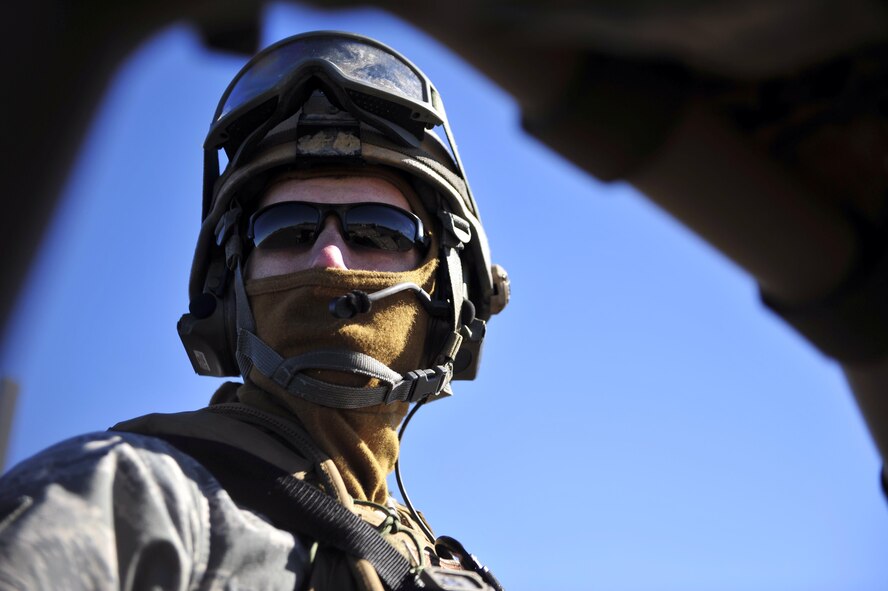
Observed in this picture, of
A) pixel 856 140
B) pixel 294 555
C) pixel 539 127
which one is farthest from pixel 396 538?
pixel 539 127

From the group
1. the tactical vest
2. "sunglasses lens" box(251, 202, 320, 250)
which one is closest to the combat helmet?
"sunglasses lens" box(251, 202, 320, 250)

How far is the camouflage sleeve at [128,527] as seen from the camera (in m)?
2.18

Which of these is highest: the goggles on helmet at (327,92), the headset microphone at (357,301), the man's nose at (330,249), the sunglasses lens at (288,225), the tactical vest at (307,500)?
the goggles on helmet at (327,92)

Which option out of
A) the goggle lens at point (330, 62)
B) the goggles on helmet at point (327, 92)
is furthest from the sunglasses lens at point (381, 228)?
the goggle lens at point (330, 62)

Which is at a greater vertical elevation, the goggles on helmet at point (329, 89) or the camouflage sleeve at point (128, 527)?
the goggles on helmet at point (329, 89)

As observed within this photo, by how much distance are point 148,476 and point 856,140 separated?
191 cm

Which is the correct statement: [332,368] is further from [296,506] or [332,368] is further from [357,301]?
[296,506]

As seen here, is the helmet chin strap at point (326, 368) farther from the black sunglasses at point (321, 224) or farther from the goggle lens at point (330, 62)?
the goggle lens at point (330, 62)

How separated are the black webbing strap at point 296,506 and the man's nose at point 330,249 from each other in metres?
0.87

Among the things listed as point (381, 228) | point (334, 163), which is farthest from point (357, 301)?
point (334, 163)

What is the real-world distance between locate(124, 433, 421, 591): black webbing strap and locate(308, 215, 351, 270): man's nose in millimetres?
868

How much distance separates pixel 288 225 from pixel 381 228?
35cm

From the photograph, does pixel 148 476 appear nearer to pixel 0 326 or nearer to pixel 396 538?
pixel 396 538

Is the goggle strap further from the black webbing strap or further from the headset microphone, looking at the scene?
the black webbing strap
